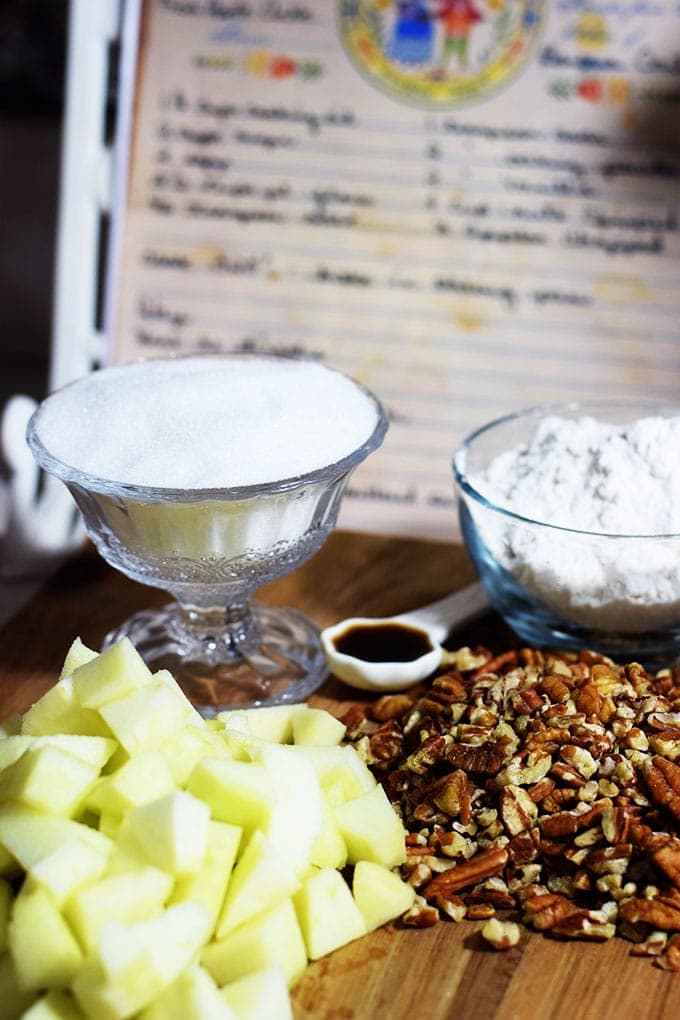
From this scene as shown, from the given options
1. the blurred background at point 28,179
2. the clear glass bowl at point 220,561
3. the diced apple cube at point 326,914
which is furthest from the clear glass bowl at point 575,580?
the blurred background at point 28,179

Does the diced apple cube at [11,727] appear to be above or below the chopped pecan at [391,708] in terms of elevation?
above

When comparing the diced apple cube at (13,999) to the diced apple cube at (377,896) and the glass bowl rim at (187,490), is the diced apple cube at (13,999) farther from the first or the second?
the glass bowl rim at (187,490)

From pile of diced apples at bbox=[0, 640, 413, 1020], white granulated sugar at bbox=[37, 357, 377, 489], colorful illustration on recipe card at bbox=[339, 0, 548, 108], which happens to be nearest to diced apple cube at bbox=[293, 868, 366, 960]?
pile of diced apples at bbox=[0, 640, 413, 1020]

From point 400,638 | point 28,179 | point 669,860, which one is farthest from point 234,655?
point 28,179

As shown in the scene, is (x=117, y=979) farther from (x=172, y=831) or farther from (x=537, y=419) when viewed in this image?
(x=537, y=419)

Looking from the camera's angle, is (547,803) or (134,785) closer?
(134,785)

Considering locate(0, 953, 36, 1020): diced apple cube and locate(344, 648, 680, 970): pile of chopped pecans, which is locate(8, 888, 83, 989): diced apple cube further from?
locate(344, 648, 680, 970): pile of chopped pecans

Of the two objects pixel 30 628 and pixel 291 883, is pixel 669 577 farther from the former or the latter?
pixel 30 628
